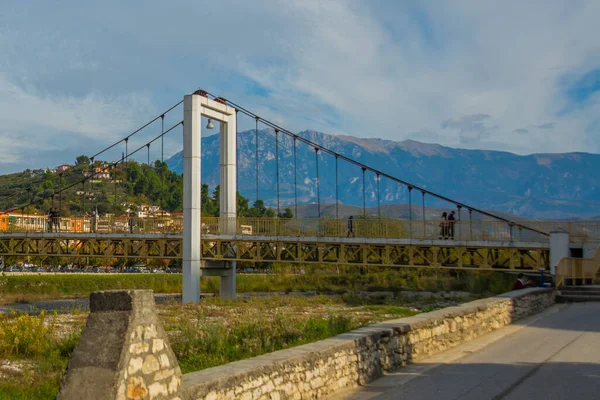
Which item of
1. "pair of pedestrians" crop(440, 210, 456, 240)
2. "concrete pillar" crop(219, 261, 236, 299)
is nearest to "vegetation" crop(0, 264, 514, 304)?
"concrete pillar" crop(219, 261, 236, 299)

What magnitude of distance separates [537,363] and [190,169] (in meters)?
26.3

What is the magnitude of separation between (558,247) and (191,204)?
1908 cm

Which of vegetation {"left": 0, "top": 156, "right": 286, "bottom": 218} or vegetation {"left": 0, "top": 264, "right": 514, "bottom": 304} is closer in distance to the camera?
vegetation {"left": 0, "top": 264, "right": 514, "bottom": 304}

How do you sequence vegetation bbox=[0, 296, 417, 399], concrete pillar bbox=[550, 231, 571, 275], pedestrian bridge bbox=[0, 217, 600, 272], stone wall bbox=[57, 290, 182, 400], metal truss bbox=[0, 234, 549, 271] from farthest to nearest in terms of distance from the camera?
1. metal truss bbox=[0, 234, 549, 271]
2. pedestrian bridge bbox=[0, 217, 600, 272]
3. concrete pillar bbox=[550, 231, 571, 275]
4. vegetation bbox=[0, 296, 417, 399]
5. stone wall bbox=[57, 290, 182, 400]

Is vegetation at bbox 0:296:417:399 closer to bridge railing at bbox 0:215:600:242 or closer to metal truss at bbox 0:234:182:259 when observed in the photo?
bridge railing at bbox 0:215:600:242

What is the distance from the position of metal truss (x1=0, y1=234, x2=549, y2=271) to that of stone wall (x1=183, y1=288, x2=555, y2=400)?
17.8m

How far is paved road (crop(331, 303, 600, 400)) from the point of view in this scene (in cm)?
956

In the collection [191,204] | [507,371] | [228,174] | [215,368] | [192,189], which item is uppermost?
[228,174]

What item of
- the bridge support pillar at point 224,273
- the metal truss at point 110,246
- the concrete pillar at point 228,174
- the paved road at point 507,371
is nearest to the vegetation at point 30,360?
the paved road at point 507,371

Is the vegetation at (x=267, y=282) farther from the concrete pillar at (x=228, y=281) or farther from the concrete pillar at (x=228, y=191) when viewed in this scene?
the concrete pillar at (x=228, y=191)

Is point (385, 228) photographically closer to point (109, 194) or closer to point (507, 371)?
point (507, 371)

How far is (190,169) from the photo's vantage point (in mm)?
35750

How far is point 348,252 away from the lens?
38.7 metres

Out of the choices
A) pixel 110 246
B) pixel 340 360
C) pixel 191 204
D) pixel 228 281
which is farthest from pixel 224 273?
pixel 340 360
